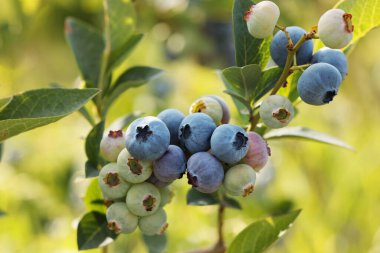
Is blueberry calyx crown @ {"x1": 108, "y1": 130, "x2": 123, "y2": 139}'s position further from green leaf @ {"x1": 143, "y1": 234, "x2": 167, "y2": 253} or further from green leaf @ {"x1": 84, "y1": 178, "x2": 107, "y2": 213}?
green leaf @ {"x1": 143, "y1": 234, "x2": 167, "y2": 253}

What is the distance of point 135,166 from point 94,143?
6.6 inches

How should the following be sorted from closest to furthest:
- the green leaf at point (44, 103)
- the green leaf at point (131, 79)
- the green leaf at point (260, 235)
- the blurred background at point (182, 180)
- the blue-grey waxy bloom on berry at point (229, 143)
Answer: the blue-grey waxy bloom on berry at point (229, 143), the green leaf at point (44, 103), the green leaf at point (260, 235), the green leaf at point (131, 79), the blurred background at point (182, 180)

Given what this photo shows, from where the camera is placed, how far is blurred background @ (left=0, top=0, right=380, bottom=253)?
1.82m

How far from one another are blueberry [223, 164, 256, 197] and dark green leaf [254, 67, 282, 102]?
0.15 m

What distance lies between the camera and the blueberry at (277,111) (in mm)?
876

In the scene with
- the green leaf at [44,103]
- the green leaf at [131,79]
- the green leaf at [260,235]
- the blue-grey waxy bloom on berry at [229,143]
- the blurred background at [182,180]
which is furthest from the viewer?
the blurred background at [182,180]

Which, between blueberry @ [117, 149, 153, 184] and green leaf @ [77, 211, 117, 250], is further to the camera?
green leaf @ [77, 211, 117, 250]

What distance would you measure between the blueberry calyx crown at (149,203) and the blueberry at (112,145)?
86 millimetres

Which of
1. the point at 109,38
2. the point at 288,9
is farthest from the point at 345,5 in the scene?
the point at 288,9

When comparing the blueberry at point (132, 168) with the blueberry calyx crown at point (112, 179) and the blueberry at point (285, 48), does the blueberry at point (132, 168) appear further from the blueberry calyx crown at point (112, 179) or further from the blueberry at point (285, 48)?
the blueberry at point (285, 48)

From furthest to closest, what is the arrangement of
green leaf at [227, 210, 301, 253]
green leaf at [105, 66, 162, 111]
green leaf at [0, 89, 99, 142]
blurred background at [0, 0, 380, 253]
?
blurred background at [0, 0, 380, 253] → green leaf at [105, 66, 162, 111] → green leaf at [227, 210, 301, 253] → green leaf at [0, 89, 99, 142]

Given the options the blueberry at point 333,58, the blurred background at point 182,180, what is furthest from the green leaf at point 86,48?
the blueberry at point 333,58

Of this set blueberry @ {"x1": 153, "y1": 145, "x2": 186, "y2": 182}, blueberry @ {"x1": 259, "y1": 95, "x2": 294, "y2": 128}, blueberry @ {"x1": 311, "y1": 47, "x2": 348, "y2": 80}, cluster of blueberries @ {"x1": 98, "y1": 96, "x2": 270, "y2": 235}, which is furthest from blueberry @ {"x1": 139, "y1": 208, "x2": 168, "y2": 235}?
blueberry @ {"x1": 311, "y1": 47, "x2": 348, "y2": 80}

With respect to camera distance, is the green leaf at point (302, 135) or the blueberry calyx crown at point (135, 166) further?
the green leaf at point (302, 135)
